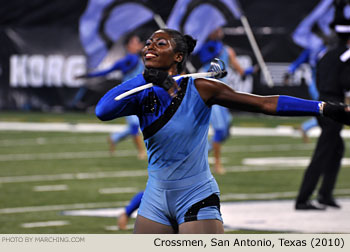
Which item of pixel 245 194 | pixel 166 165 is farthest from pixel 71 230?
pixel 166 165

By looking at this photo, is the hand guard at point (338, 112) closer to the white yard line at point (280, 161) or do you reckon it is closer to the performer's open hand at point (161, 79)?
the performer's open hand at point (161, 79)

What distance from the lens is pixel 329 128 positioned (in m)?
10.8

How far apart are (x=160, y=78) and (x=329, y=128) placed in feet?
18.6

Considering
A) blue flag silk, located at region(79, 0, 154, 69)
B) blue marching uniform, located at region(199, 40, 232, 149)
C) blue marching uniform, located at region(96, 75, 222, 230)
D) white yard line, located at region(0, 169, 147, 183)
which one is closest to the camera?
blue marching uniform, located at region(96, 75, 222, 230)

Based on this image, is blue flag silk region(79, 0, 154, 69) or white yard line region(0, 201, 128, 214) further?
blue flag silk region(79, 0, 154, 69)

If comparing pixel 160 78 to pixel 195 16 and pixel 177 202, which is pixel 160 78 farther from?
pixel 195 16

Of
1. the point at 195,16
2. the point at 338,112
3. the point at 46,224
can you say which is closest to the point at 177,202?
the point at 338,112

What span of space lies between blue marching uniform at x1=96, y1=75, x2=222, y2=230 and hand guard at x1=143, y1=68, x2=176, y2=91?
0.12 m

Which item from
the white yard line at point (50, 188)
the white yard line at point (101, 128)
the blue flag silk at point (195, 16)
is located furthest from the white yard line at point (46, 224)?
the blue flag silk at point (195, 16)

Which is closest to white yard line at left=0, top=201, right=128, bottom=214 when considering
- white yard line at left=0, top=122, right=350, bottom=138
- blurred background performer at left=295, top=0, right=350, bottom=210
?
blurred background performer at left=295, top=0, right=350, bottom=210

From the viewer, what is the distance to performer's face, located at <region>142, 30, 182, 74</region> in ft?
18.7

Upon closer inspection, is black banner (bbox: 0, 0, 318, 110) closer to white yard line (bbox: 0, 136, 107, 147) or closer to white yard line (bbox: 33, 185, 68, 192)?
white yard line (bbox: 0, 136, 107, 147)

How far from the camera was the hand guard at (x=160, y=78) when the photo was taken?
542cm

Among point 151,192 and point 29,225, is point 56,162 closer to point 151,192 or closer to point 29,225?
point 29,225
